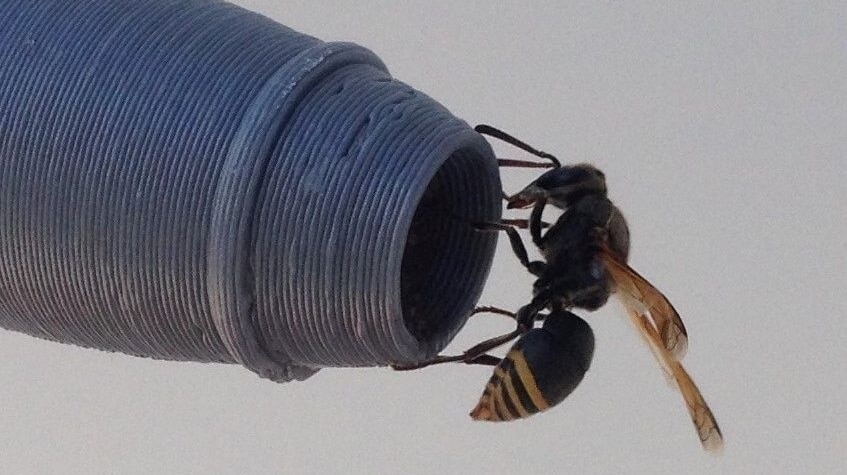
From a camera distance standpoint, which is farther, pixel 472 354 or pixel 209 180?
pixel 472 354

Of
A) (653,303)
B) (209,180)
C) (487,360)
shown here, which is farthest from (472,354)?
(209,180)

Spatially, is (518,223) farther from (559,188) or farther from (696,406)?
(696,406)

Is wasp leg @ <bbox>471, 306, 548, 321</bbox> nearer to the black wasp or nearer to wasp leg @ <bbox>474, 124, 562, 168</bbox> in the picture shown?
the black wasp

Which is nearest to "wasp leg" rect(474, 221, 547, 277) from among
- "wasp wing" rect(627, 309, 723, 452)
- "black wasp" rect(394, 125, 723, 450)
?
"black wasp" rect(394, 125, 723, 450)

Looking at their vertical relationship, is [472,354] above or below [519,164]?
below

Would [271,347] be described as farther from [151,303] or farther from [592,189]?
[592,189]

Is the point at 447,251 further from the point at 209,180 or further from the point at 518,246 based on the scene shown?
the point at 209,180
